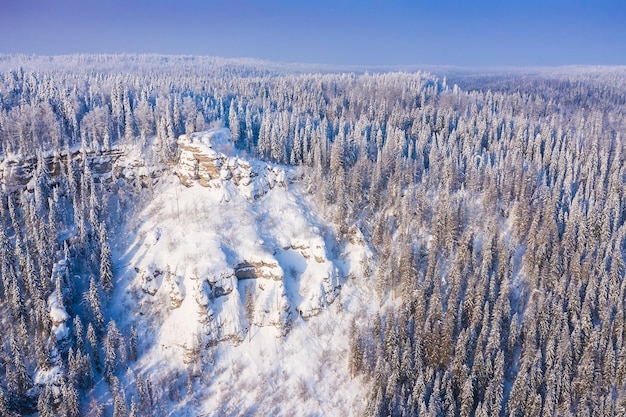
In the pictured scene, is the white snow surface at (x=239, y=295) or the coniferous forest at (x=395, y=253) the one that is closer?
the coniferous forest at (x=395, y=253)

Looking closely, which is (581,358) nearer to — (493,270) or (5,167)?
(493,270)

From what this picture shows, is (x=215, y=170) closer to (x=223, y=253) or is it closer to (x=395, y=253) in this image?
(x=223, y=253)

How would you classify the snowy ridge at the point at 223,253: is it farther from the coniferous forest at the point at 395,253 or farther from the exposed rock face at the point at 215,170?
the coniferous forest at the point at 395,253

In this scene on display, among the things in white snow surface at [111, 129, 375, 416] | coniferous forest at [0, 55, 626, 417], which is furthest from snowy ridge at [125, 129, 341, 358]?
coniferous forest at [0, 55, 626, 417]

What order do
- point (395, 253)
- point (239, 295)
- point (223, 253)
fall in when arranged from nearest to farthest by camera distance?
point (239, 295)
point (223, 253)
point (395, 253)

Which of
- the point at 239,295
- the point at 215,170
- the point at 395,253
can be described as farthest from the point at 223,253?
the point at 395,253

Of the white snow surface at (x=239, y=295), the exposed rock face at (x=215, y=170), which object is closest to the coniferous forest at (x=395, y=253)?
the white snow surface at (x=239, y=295)

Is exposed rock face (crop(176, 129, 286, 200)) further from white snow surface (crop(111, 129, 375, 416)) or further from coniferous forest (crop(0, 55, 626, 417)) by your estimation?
coniferous forest (crop(0, 55, 626, 417))
